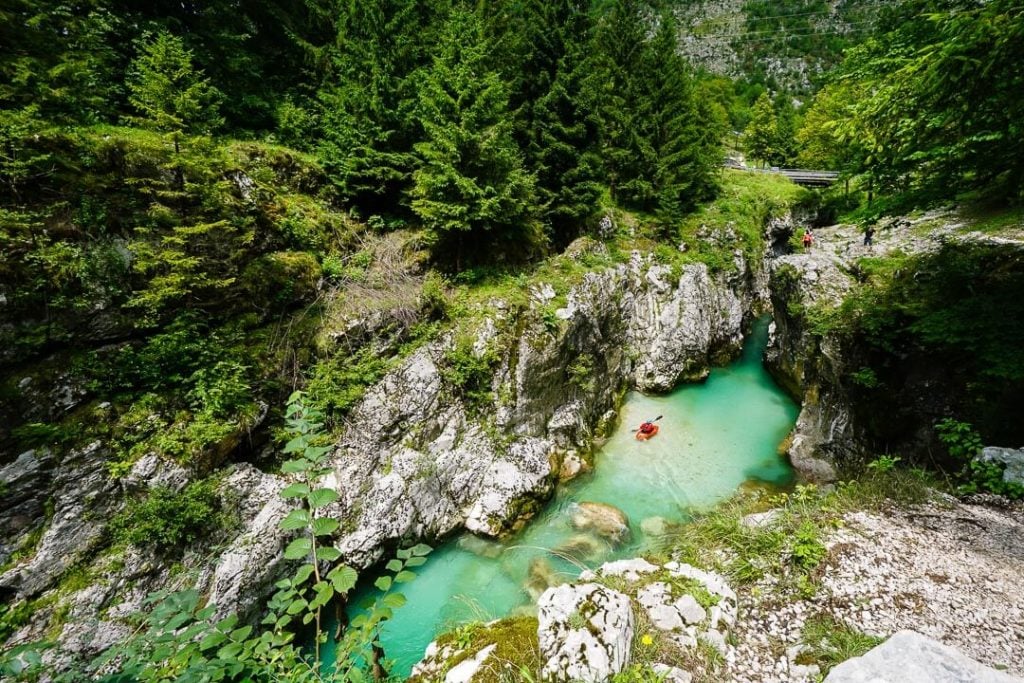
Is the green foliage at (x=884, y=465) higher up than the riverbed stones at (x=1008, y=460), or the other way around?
the riverbed stones at (x=1008, y=460)

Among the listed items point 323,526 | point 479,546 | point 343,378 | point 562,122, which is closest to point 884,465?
point 479,546

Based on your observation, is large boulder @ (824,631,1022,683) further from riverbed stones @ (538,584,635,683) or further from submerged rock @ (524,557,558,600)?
submerged rock @ (524,557,558,600)

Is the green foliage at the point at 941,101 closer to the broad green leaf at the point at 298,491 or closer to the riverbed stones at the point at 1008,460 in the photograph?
the riverbed stones at the point at 1008,460

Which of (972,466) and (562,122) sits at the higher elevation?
(562,122)

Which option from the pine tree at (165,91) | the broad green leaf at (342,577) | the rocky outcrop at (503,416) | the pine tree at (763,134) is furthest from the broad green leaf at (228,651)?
the pine tree at (763,134)

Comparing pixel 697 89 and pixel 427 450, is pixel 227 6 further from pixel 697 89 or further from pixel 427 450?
pixel 697 89

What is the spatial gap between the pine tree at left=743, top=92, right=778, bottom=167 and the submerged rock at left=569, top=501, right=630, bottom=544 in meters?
38.1

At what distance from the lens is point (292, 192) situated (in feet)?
30.4

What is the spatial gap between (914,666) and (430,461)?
7.25 metres

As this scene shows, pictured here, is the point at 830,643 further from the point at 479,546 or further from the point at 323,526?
the point at 479,546

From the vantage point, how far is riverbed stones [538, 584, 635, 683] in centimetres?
321

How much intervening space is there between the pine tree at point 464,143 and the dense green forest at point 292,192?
63 millimetres

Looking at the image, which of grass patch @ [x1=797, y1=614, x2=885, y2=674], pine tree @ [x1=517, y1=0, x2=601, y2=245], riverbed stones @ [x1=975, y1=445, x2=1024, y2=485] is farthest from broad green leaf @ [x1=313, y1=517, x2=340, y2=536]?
pine tree @ [x1=517, y1=0, x2=601, y2=245]

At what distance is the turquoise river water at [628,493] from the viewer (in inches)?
267
